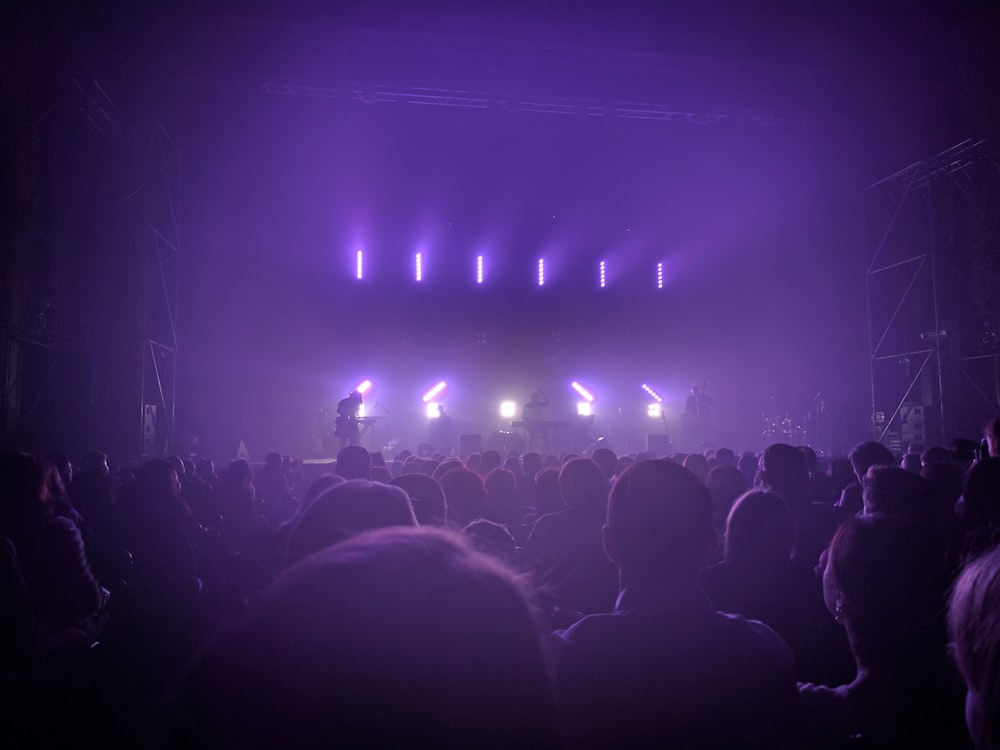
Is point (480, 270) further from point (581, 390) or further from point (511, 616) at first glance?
point (511, 616)

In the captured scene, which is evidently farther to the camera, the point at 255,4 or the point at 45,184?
the point at 255,4

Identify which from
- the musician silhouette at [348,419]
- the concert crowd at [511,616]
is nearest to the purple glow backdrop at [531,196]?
the musician silhouette at [348,419]

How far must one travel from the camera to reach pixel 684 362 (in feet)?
73.7

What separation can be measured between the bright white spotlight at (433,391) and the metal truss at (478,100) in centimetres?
1075

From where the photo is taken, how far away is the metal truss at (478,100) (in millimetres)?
12375

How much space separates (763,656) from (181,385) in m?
17.3

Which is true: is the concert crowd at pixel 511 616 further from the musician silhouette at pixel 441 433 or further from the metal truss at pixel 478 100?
the musician silhouette at pixel 441 433

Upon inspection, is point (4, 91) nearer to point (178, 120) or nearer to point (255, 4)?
point (255, 4)

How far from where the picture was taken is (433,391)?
2269 cm

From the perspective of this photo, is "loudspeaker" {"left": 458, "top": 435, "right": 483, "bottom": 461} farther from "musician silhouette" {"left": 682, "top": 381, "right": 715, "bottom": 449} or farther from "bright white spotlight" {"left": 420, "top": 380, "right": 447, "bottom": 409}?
"musician silhouette" {"left": 682, "top": 381, "right": 715, "bottom": 449}

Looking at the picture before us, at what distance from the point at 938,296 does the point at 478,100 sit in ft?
34.4

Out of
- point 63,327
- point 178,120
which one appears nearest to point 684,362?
point 178,120

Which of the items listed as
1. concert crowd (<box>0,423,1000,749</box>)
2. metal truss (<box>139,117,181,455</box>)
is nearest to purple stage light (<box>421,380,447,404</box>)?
metal truss (<box>139,117,181,455</box>)

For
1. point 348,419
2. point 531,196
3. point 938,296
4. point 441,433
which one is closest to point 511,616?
point 348,419
